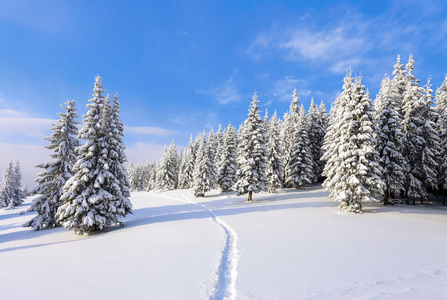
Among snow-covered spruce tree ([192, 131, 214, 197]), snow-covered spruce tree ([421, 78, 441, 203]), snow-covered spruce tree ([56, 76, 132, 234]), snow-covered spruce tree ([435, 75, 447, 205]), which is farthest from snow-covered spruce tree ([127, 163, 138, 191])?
snow-covered spruce tree ([435, 75, 447, 205])

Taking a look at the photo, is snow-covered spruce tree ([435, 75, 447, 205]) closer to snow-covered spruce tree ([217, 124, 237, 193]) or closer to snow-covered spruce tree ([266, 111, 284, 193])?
snow-covered spruce tree ([266, 111, 284, 193])

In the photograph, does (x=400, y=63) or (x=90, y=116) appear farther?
(x=400, y=63)

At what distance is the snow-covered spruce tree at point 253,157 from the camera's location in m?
32.3

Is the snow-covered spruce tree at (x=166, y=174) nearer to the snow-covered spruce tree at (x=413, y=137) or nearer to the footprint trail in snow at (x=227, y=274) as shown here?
the snow-covered spruce tree at (x=413, y=137)

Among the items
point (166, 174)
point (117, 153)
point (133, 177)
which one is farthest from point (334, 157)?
point (133, 177)

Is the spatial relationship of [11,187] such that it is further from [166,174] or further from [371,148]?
[371,148]

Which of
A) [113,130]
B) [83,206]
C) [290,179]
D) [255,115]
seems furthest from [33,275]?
[290,179]

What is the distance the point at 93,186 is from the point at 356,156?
81.0ft

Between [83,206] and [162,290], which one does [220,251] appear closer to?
[162,290]

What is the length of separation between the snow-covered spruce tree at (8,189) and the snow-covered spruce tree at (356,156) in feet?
248

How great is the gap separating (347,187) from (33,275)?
79.5 feet

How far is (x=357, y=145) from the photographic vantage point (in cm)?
2394

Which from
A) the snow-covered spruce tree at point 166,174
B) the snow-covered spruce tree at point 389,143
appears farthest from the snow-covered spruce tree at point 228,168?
the snow-covered spruce tree at point 389,143

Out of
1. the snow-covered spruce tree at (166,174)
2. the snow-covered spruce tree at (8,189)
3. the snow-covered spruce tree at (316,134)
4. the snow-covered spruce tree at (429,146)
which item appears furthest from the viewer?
the snow-covered spruce tree at (166,174)
